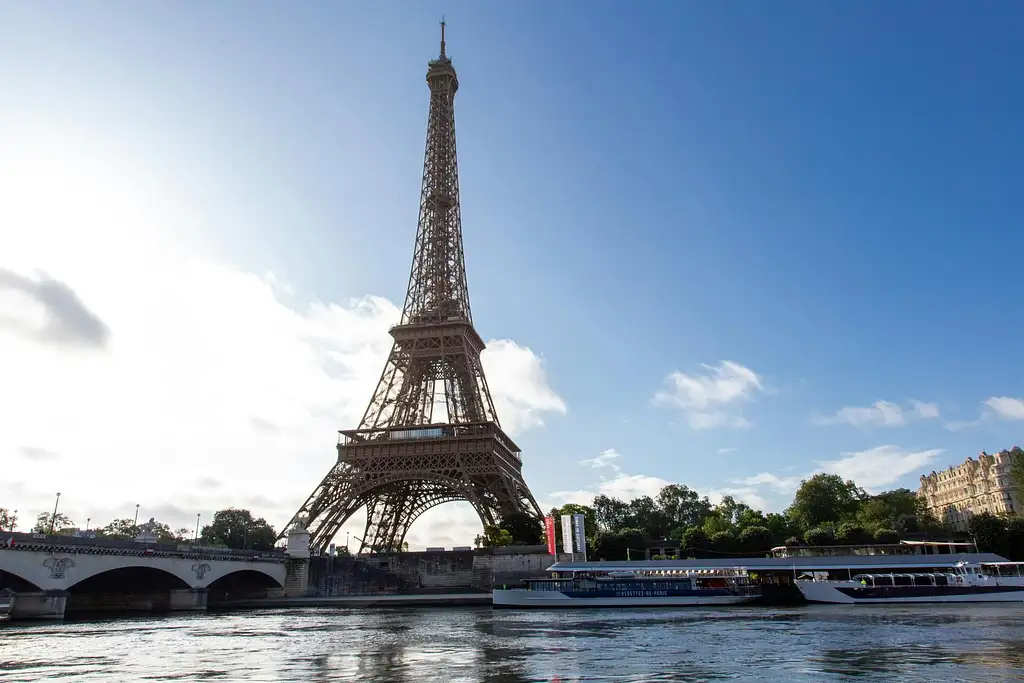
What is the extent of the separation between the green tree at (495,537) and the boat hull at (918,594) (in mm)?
28437

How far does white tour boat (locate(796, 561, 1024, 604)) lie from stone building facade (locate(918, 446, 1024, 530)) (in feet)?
212

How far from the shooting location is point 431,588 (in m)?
66.1

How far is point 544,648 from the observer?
24781mm

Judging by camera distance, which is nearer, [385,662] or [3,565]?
[385,662]

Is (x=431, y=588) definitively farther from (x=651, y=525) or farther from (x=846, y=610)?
(x=651, y=525)

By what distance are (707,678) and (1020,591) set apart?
145 ft

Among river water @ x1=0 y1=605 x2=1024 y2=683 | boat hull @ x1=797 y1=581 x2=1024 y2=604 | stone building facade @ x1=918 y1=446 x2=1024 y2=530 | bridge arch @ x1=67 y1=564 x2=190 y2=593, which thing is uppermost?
stone building facade @ x1=918 y1=446 x2=1024 y2=530

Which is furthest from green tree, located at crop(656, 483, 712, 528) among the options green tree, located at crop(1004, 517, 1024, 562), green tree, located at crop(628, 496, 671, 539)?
green tree, located at crop(1004, 517, 1024, 562)

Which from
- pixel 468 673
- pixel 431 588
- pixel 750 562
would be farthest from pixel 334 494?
pixel 468 673

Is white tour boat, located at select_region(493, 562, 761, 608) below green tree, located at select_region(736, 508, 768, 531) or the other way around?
below

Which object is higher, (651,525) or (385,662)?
(651,525)

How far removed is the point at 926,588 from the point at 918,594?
0.85 metres

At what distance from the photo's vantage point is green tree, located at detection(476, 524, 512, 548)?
213 feet

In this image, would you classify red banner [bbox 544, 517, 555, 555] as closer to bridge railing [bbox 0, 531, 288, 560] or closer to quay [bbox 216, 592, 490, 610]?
quay [bbox 216, 592, 490, 610]
